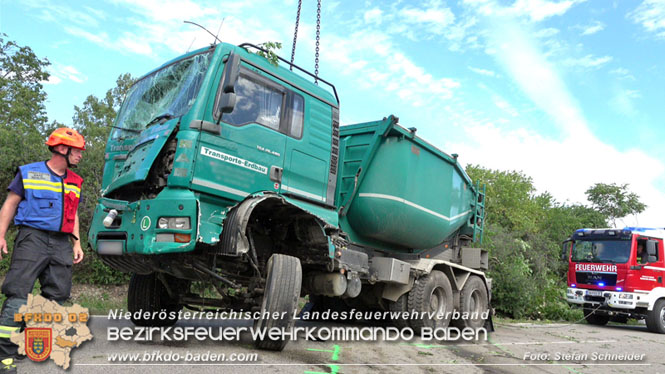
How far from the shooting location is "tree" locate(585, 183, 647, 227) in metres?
39.5

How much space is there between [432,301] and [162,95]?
211 inches

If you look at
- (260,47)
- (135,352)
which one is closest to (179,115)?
(260,47)

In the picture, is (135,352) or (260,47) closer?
(135,352)

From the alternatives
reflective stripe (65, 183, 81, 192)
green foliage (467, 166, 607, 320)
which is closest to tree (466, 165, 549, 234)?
green foliage (467, 166, 607, 320)

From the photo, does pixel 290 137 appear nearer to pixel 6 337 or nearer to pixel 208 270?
pixel 208 270

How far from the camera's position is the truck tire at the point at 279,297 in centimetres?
509

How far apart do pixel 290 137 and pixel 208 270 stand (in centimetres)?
181

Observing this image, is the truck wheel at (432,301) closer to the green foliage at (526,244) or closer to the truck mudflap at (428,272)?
the truck mudflap at (428,272)

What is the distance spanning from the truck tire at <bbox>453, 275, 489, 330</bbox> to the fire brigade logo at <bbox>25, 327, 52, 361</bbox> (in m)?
6.95

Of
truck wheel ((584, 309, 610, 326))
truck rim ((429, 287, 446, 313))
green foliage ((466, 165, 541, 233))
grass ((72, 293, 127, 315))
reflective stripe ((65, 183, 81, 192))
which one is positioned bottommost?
grass ((72, 293, 127, 315))

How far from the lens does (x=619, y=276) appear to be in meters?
13.9

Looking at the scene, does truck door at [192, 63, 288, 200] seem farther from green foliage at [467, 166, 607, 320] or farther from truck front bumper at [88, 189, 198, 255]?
green foliage at [467, 166, 607, 320]

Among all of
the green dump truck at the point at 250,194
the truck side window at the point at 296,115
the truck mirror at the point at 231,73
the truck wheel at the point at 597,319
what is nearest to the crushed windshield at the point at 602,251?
the truck wheel at the point at 597,319

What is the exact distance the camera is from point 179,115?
5.24 metres
